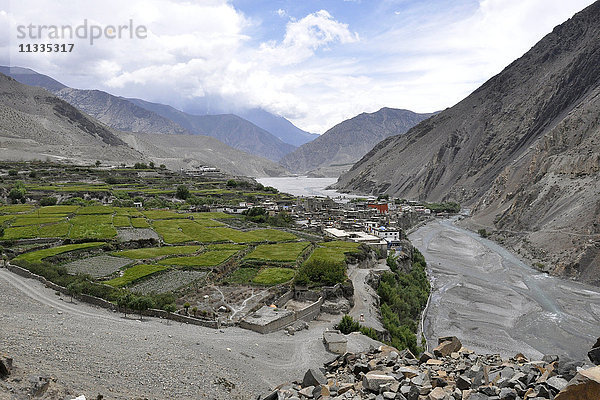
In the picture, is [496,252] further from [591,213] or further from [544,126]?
[544,126]

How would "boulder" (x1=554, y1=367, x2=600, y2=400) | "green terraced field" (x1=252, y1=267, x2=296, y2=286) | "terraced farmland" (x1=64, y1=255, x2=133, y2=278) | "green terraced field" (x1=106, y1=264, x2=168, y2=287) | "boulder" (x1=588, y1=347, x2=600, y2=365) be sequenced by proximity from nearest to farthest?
"boulder" (x1=554, y1=367, x2=600, y2=400) → "boulder" (x1=588, y1=347, x2=600, y2=365) → "green terraced field" (x1=106, y1=264, x2=168, y2=287) → "terraced farmland" (x1=64, y1=255, x2=133, y2=278) → "green terraced field" (x1=252, y1=267, x2=296, y2=286)

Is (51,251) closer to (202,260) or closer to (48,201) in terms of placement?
(202,260)

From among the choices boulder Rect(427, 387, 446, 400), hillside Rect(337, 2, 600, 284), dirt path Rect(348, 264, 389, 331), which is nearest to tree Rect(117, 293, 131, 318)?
dirt path Rect(348, 264, 389, 331)

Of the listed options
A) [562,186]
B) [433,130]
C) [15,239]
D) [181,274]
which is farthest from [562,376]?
[433,130]

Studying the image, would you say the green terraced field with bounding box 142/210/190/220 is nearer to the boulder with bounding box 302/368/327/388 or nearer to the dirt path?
the dirt path

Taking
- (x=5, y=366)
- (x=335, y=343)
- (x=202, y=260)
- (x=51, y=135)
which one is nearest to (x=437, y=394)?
(x=335, y=343)

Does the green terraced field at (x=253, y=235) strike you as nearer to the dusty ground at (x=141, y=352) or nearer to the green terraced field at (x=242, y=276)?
the green terraced field at (x=242, y=276)
